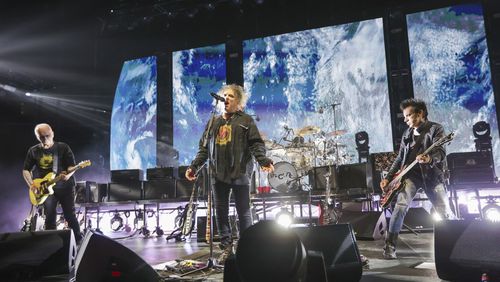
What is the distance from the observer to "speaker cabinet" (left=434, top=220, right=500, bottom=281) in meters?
2.65

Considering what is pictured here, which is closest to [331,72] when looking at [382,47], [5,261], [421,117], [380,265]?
[382,47]

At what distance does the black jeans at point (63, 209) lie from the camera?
17.9 ft

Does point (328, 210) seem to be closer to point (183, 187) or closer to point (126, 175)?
point (183, 187)

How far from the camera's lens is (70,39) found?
11805 mm

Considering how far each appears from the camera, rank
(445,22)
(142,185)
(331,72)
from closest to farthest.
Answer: (142,185)
(445,22)
(331,72)

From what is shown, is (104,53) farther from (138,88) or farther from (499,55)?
(499,55)

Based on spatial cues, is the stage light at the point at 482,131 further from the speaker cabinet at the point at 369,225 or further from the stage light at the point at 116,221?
the stage light at the point at 116,221

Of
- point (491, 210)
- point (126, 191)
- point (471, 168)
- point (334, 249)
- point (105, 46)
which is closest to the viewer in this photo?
point (334, 249)

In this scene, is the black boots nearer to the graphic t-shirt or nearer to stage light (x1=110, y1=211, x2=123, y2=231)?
the graphic t-shirt

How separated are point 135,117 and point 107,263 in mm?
11484

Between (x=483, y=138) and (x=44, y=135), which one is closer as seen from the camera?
(x=44, y=135)

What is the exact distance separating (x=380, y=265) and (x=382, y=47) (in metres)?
8.78

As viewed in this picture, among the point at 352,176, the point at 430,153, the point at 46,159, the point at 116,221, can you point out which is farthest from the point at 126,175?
the point at 430,153

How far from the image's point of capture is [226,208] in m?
3.90
